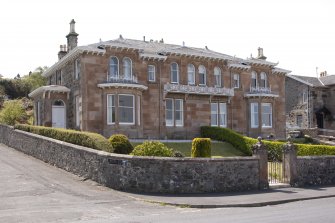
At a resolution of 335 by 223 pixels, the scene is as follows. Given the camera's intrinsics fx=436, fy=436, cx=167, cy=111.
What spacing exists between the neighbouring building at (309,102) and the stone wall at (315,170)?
29553 mm

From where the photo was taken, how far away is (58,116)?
114ft

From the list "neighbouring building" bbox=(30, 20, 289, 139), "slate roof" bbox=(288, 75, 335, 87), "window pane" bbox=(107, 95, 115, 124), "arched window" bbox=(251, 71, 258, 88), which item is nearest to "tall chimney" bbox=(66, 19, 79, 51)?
"neighbouring building" bbox=(30, 20, 289, 139)

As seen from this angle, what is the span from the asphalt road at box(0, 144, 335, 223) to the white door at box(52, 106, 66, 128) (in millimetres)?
16093

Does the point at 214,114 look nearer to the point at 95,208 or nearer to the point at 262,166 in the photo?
the point at 262,166

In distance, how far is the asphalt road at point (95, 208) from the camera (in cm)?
1189

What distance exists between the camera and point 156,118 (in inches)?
1358

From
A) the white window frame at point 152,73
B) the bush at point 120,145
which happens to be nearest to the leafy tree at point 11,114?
the white window frame at point 152,73

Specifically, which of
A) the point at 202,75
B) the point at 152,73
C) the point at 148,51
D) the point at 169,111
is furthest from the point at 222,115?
the point at 148,51

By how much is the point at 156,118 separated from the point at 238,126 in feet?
29.2

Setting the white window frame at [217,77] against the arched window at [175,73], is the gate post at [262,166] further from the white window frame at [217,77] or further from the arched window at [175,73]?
the white window frame at [217,77]

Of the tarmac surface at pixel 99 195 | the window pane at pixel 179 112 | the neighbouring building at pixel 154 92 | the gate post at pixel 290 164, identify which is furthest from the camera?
the window pane at pixel 179 112

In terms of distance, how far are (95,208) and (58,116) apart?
2229cm

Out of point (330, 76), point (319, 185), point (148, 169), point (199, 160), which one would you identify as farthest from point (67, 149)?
point (330, 76)

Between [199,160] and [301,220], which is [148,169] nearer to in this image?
[199,160]
